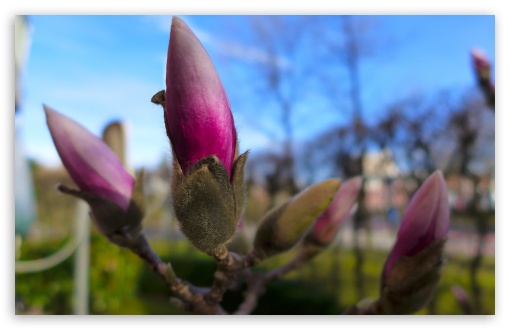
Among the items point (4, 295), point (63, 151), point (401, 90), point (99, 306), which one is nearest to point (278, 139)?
point (401, 90)

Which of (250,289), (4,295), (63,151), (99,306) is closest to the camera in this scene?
(63,151)

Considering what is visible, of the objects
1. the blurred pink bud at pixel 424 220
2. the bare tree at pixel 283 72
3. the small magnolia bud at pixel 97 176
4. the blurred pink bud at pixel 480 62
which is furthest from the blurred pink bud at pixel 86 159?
the bare tree at pixel 283 72

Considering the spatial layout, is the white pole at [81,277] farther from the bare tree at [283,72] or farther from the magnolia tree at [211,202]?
the magnolia tree at [211,202]

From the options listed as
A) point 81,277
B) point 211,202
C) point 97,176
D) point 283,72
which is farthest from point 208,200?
point 81,277

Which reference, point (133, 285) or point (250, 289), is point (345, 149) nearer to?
point (250, 289)

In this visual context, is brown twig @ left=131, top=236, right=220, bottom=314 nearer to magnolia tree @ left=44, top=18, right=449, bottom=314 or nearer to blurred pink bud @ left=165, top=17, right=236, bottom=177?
magnolia tree @ left=44, top=18, right=449, bottom=314

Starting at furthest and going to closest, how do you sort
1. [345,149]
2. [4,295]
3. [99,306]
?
[99,306], [345,149], [4,295]

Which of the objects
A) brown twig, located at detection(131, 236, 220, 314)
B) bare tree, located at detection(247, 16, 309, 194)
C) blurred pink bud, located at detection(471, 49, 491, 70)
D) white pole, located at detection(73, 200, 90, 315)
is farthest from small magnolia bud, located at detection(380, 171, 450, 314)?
white pole, located at detection(73, 200, 90, 315)
